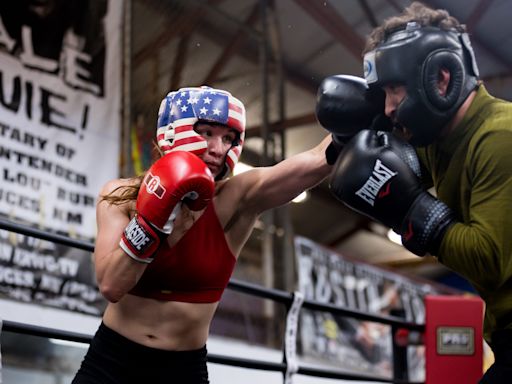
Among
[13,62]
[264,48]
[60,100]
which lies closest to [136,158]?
[60,100]

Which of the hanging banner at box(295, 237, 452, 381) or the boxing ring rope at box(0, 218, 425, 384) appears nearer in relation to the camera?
the boxing ring rope at box(0, 218, 425, 384)

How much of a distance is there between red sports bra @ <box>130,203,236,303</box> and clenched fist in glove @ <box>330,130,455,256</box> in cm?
38

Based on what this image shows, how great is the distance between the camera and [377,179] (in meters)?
1.26

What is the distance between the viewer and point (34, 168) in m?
3.53

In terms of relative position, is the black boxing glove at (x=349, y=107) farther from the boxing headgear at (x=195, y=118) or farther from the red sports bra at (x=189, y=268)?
the red sports bra at (x=189, y=268)

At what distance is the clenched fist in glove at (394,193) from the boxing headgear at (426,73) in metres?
0.07

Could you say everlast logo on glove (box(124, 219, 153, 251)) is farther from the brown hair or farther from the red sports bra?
the brown hair

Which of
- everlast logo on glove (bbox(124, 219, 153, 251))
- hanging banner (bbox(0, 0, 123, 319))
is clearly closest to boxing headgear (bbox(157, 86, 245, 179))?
everlast logo on glove (bbox(124, 219, 153, 251))

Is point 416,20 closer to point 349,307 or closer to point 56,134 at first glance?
point 56,134

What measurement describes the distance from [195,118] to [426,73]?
54 centimetres

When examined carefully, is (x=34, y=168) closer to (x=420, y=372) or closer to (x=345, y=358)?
(x=345, y=358)

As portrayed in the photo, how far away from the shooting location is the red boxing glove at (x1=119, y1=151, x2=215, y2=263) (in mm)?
1431

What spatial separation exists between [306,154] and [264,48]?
3775mm

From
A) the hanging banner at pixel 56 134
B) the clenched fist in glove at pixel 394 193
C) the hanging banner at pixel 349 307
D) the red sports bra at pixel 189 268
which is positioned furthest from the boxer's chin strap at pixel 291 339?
the hanging banner at pixel 349 307
